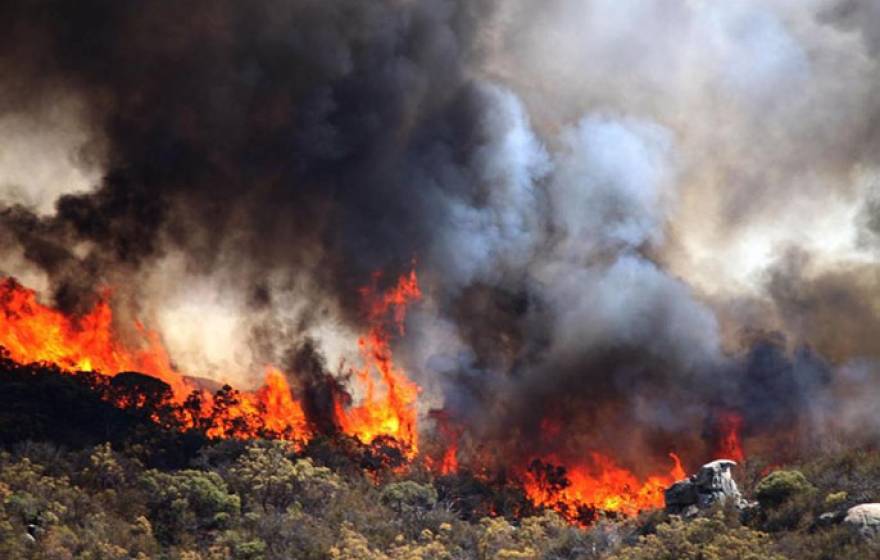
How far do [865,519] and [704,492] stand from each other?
12.5m

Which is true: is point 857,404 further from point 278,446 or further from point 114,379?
point 114,379

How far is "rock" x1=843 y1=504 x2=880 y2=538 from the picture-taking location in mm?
52594

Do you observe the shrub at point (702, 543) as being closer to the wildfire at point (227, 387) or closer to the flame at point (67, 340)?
the wildfire at point (227, 387)

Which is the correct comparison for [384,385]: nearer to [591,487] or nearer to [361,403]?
[361,403]

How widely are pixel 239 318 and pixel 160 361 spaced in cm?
861

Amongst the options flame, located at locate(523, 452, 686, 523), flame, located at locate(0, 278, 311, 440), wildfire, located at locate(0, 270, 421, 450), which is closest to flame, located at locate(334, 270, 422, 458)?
wildfire, located at locate(0, 270, 421, 450)

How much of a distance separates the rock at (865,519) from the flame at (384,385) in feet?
126

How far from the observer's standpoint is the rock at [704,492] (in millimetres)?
64125

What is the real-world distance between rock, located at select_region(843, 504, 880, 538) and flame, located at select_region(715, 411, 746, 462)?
100 feet

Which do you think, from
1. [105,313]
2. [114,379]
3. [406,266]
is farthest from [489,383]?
[105,313]

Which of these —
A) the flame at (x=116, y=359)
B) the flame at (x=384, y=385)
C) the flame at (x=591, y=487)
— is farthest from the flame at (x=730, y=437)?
the flame at (x=116, y=359)

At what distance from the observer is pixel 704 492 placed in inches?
2554

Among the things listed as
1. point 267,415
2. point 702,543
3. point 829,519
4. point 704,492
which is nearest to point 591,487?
point 704,492

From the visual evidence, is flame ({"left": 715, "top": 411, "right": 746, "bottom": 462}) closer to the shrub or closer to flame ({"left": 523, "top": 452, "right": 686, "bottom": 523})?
flame ({"left": 523, "top": 452, "right": 686, "bottom": 523})
